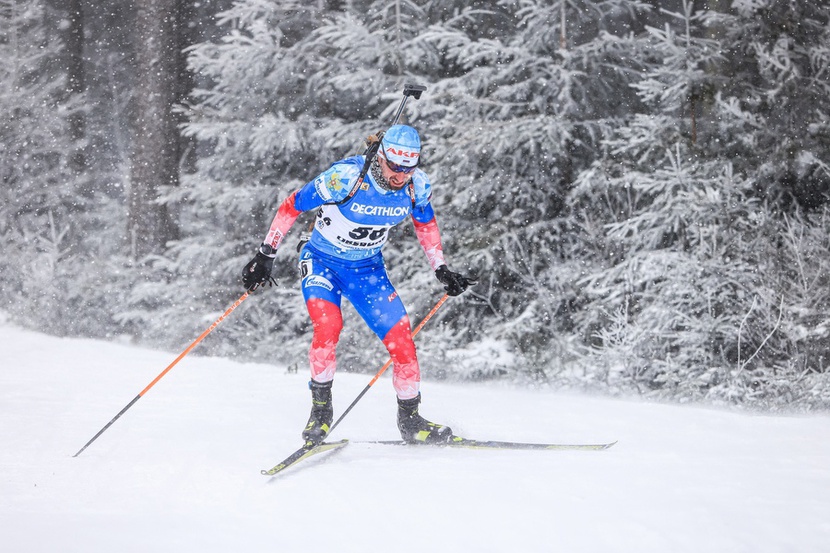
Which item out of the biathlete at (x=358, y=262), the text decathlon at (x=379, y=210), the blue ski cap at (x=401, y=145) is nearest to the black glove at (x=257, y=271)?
the biathlete at (x=358, y=262)

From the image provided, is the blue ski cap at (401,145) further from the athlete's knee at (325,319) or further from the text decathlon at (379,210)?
the athlete's knee at (325,319)

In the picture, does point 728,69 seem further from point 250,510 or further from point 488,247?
point 250,510

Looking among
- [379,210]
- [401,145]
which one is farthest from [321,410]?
[401,145]

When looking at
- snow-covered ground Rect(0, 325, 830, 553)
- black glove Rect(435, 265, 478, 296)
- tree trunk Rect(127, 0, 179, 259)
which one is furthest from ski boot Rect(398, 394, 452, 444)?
tree trunk Rect(127, 0, 179, 259)

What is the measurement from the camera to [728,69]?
8180 mm

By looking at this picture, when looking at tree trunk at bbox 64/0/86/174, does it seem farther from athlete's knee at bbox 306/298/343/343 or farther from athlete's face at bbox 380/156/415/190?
athlete's face at bbox 380/156/415/190

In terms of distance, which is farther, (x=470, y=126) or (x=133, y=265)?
(x=133, y=265)

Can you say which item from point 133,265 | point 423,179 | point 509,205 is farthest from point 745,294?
point 133,265

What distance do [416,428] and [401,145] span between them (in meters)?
1.86

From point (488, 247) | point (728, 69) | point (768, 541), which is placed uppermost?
point (728, 69)

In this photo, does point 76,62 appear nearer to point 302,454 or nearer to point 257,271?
point 257,271

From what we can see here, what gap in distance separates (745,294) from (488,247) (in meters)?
2.88

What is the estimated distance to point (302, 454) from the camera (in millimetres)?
4727

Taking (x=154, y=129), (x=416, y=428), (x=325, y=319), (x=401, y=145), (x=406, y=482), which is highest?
(x=401, y=145)
